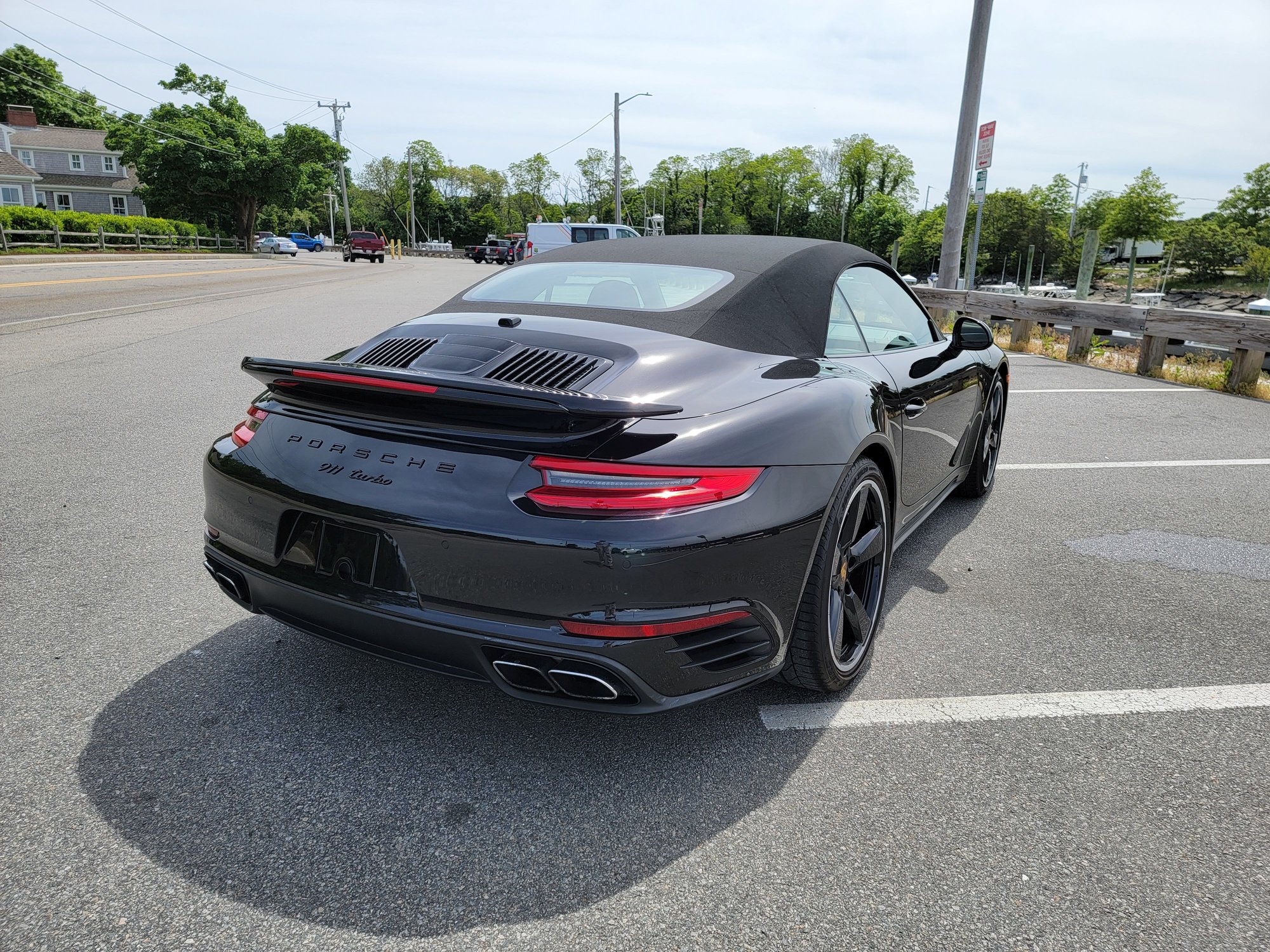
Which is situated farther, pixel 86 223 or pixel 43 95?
pixel 43 95

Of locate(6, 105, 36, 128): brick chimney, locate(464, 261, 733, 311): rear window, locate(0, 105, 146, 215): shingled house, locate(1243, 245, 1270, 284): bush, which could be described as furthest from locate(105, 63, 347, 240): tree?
locate(1243, 245, 1270, 284): bush

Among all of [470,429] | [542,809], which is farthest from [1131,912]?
[470,429]

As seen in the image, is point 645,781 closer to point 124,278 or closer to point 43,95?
point 124,278

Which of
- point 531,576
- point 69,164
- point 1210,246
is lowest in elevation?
point 531,576

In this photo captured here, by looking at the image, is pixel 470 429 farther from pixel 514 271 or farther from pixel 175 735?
pixel 514 271

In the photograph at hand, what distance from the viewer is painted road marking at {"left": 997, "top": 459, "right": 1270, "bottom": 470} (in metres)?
6.05

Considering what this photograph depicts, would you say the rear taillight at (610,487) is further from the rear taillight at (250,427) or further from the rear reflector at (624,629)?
the rear taillight at (250,427)

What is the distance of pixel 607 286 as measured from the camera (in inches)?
128

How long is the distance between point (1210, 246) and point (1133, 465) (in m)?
99.2

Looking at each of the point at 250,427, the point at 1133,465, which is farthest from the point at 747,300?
the point at 1133,465

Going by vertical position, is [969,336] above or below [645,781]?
above

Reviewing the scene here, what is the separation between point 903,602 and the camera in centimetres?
367

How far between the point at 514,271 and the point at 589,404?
1852 mm

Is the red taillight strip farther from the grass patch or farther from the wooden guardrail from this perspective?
the wooden guardrail
